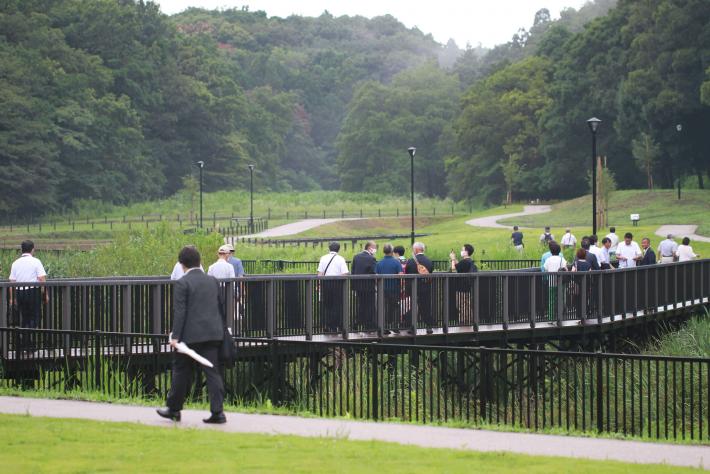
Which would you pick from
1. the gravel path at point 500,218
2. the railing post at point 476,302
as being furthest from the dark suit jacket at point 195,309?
the gravel path at point 500,218

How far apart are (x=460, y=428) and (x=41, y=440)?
180 inches

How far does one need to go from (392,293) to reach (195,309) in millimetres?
9537

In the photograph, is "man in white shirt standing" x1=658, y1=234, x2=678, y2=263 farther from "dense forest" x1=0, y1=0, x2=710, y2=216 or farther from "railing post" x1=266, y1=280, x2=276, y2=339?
"dense forest" x1=0, y1=0, x2=710, y2=216

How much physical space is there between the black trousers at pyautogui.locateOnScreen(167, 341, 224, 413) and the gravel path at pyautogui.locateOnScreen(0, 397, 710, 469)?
9.4 inches

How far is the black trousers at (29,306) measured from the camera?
19.9 m

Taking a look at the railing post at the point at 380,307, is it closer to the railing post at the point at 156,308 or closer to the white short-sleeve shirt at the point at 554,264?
the railing post at the point at 156,308

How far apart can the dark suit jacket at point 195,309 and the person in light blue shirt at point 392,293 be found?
9298 millimetres

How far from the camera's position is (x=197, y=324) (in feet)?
45.9

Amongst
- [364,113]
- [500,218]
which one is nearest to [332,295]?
[500,218]

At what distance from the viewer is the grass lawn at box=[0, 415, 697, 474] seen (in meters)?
11.5

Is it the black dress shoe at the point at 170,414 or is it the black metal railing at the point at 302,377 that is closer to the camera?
the black dress shoe at the point at 170,414

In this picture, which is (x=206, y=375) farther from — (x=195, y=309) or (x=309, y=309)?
(x=309, y=309)

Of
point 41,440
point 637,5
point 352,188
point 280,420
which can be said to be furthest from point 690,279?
point 352,188

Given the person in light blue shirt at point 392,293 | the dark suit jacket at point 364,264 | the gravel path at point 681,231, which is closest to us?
the person in light blue shirt at point 392,293
